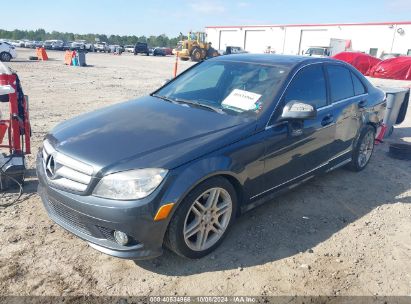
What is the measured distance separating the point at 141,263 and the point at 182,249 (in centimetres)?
42

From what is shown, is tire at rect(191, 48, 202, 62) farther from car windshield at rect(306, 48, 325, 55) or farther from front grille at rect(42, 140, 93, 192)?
front grille at rect(42, 140, 93, 192)

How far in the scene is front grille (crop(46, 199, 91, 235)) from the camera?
2756 millimetres

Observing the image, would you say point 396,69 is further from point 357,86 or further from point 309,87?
point 309,87

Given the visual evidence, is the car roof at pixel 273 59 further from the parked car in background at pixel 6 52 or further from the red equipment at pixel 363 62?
the parked car in background at pixel 6 52

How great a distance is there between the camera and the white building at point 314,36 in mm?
39094

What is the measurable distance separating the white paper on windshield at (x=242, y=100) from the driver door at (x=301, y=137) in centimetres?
25

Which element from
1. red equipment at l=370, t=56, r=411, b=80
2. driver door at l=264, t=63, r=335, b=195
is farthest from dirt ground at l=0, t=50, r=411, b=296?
red equipment at l=370, t=56, r=411, b=80

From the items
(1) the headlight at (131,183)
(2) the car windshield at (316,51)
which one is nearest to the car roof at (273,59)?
(1) the headlight at (131,183)

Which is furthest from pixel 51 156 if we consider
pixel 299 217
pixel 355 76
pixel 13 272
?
pixel 355 76

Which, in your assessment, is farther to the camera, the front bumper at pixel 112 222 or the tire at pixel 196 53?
the tire at pixel 196 53

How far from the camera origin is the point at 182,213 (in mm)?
2732

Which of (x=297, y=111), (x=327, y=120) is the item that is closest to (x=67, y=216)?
(x=297, y=111)

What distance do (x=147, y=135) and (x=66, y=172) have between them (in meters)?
0.72

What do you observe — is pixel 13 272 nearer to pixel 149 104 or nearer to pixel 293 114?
pixel 149 104
